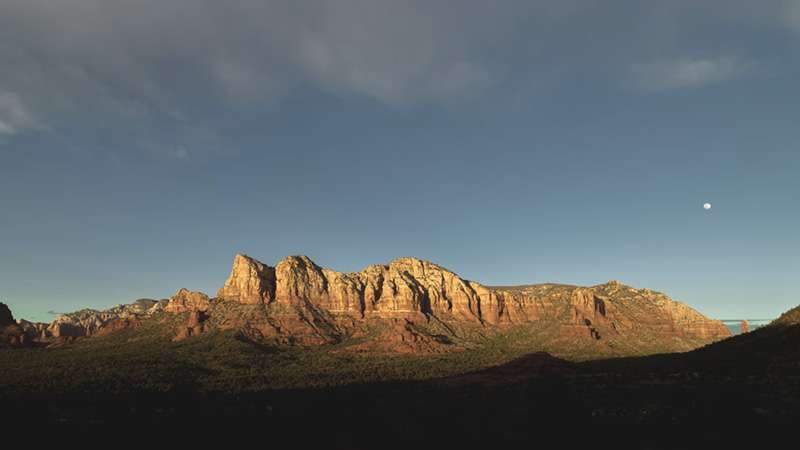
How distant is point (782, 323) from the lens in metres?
88.6

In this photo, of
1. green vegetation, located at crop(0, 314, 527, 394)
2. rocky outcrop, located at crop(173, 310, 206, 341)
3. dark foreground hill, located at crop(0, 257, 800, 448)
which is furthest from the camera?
rocky outcrop, located at crop(173, 310, 206, 341)

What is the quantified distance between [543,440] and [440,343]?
148 meters

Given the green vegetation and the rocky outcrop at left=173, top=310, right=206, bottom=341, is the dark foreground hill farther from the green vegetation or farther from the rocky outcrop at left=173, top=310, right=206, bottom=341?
the rocky outcrop at left=173, top=310, right=206, bottom=341

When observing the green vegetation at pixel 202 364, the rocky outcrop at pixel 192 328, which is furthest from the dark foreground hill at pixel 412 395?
the rocky outcrop at pixel 192 328

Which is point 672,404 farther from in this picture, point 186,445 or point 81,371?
point 81,371

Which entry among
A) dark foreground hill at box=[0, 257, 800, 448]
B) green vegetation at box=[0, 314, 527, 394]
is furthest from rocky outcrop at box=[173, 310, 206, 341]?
dark foreground hill at box=[0, 257, 800, 448]

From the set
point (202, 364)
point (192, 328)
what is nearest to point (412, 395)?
point (202, 364)

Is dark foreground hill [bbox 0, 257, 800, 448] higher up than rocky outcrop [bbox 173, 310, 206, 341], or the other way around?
rocky outcrop [bbox 173, 310, 206, 341]

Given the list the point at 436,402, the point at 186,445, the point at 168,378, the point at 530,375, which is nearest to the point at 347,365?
the point at 168,378

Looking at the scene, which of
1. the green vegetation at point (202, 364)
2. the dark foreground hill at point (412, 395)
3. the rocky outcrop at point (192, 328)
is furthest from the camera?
the rocky outcrop at point (192, 328)

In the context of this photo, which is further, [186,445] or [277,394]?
[277,394]

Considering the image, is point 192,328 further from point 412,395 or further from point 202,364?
point 412,395

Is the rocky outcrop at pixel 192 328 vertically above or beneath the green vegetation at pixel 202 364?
above

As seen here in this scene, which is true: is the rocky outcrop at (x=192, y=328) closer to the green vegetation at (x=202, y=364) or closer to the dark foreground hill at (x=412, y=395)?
the green vegetation at (x=202, y=364)
